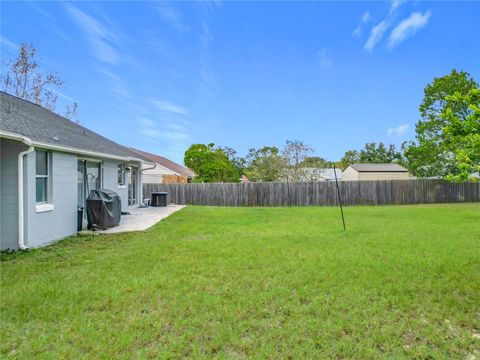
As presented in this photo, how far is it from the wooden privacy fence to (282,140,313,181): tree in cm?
719

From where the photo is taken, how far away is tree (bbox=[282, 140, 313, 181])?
2683 centimetres

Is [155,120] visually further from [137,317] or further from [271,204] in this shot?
[137,317]

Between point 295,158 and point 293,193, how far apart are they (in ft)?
27.0

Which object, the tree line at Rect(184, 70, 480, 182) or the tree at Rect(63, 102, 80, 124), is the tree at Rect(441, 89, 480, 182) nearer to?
the tree line at Rect(184, 70, 480, 182)

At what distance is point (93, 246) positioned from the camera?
6.75m

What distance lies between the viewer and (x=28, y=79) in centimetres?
1872

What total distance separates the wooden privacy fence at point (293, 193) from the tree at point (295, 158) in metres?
7.19

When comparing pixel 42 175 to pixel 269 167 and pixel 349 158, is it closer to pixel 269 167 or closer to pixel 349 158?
pixel 269 167

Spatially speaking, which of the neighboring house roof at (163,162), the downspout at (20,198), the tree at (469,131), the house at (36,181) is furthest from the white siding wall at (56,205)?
the neighboring house roof at (163,162)

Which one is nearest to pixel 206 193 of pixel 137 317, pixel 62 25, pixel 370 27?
pixel 62 25

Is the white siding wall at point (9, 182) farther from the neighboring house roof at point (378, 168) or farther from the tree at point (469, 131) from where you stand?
the neighboring house roof at point (378, 168)

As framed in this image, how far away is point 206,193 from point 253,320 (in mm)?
16680

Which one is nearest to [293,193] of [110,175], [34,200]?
[110,175]

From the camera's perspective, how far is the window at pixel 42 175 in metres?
6.86
